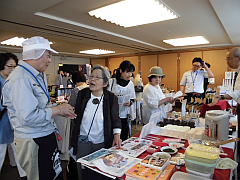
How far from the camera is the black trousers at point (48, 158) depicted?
143 centimetres

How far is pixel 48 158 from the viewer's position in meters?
1.48

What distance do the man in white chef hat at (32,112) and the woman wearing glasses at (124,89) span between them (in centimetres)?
129

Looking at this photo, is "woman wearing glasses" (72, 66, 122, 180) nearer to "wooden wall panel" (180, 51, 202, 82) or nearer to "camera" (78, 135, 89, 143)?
"camera" (78, 135, 89, 143)

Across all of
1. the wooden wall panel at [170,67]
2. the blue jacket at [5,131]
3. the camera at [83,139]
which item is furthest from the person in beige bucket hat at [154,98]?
the wooden wall panel at [170,67]

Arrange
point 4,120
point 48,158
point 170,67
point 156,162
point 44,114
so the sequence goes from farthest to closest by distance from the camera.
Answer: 1. point 170,67
2. point 4,120
3. point 48,158
4. point 44,114
5. point 156,162

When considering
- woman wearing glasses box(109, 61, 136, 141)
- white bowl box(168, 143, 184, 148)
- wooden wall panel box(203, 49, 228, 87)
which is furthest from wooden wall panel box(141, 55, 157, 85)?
white bowl box(168, 143, 184, 148)

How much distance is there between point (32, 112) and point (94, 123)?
1.93ft

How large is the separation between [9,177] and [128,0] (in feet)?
10.7

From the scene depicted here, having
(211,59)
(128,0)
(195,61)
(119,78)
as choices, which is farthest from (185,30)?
(211,59)

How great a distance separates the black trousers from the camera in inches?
56.4

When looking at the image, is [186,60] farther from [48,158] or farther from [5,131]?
A: [48,158]

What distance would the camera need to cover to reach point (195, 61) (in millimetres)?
4133

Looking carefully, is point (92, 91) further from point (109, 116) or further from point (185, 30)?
point (185, 30)

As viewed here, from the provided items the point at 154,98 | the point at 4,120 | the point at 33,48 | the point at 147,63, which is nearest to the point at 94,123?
the point at 33,48
